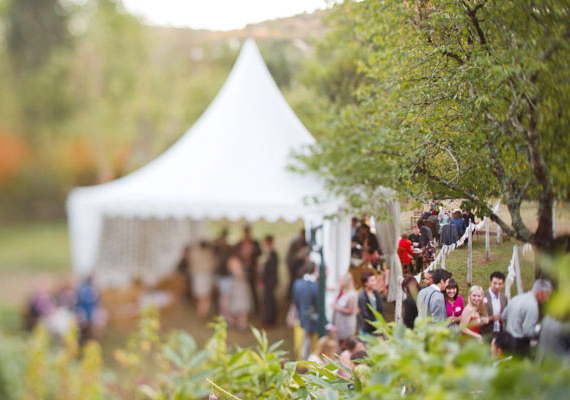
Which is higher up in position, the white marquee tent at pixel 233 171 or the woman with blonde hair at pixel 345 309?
the white marquee tent at pixel 233 171

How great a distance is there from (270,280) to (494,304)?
9.02ft

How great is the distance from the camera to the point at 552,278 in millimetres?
814

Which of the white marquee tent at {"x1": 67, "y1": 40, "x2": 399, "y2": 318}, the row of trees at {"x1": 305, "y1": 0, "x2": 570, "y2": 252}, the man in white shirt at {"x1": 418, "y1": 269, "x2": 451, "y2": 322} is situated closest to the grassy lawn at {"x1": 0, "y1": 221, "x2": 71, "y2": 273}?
the white marquee tent at {"x1": 67, "y1": 40, "x2": 399, "y2": 318}

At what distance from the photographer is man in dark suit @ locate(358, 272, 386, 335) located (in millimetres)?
1337

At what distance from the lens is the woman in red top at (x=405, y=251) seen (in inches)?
45.9

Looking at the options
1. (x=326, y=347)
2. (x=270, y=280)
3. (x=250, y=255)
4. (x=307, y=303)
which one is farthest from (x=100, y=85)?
(x=326, y=347)

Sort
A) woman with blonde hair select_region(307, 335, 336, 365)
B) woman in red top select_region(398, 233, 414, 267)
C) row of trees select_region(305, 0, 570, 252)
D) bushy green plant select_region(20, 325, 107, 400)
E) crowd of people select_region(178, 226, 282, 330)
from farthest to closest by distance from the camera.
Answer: crowd of people select_region(178, 226, 282, 330) < bushy green plant select_region(20, 325, 107, 400) < woman with blonde hair select_region(307, 335, 336, 365) < woman in red top select_region(398, 233, 414, 267) < row of trees select_region(305, 0, 570, 252)

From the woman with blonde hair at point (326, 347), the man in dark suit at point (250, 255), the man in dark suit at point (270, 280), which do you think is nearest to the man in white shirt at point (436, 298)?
the woman with blonde hair at point (326, 347)

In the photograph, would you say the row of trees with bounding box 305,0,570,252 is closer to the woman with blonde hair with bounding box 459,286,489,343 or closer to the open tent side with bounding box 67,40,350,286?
the woman with blonde hair with bounding box 459,286,489,343

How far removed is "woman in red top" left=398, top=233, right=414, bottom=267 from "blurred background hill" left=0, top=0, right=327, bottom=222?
3.33 ft

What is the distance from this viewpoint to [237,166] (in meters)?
3.43

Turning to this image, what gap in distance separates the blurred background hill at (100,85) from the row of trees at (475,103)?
0.71 metres

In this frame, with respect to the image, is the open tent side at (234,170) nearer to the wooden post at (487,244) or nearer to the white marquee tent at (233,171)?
the white marquee tent at (233,171)

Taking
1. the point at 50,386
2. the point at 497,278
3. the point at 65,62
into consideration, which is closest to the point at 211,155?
the point at 50,386
